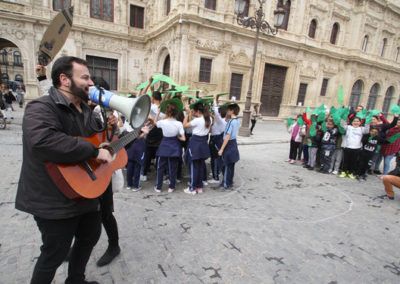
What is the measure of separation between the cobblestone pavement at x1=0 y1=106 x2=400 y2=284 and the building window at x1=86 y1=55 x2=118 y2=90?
16925 mm

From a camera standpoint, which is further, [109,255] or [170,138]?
[170,138]

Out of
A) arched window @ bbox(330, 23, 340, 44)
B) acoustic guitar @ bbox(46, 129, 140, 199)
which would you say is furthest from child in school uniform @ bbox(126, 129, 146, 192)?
arched window @ bbox(330, 23, 340, 44)

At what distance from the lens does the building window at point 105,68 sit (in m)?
20.0

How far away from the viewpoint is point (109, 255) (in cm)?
262

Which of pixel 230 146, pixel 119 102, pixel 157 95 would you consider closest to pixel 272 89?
pixel 230 146

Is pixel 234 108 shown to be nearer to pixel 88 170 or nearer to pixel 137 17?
pixel 88 170

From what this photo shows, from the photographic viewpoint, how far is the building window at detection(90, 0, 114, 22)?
755 inches

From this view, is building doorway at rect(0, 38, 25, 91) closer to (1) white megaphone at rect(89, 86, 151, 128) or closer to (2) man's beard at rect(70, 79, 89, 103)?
(2) man's beard at rect(70, 79, 89, 103)

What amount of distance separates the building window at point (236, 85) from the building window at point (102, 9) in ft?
38.4

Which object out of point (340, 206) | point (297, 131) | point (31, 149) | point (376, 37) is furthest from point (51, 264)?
point (376, 37)

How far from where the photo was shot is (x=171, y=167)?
4691mm

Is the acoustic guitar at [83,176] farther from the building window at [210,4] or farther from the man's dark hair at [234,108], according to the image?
the building window at [210,4]

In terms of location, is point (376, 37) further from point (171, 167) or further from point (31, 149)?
point (31, 149)

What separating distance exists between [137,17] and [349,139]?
824 inches
